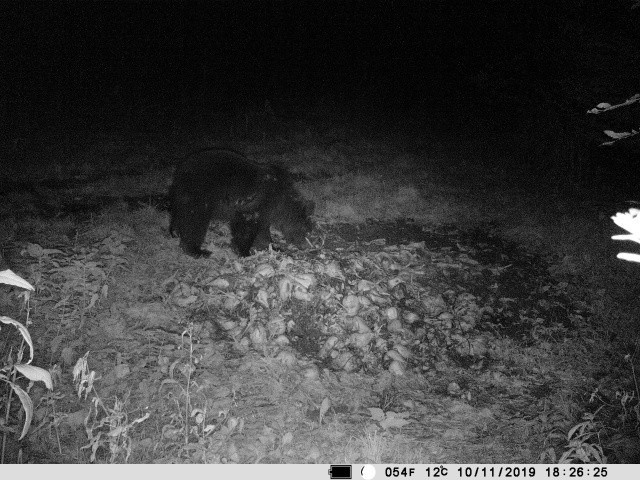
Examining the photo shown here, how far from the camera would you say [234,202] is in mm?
5785

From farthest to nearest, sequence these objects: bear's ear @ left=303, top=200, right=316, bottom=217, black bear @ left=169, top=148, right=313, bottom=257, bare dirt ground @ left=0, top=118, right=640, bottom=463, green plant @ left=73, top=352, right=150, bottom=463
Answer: bear's ear @ left=303, top=200, right=316, bottom=217 < black bear @ left=169, top=148, right=313, bottom=257 < bare dirt ground @ left=0, top=118, right=640, bottom=463 < green plant @ left=73, top=352, right=150, bottom=463

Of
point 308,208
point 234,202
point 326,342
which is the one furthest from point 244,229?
point 326,342

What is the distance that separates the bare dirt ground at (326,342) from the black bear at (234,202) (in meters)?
0.28

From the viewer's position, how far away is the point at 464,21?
37.0 ft

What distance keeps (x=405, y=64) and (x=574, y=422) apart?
1404 centimetres

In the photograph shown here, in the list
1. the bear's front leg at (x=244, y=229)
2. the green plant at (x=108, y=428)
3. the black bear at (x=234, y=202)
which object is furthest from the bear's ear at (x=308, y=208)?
the green plant at (x=108, y=428)

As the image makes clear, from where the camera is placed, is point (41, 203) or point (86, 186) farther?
point (86, 186)

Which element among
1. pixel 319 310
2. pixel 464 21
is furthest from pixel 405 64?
pixel 319 310

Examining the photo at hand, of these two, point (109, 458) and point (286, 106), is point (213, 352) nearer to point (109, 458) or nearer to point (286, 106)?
point (109, 458)
